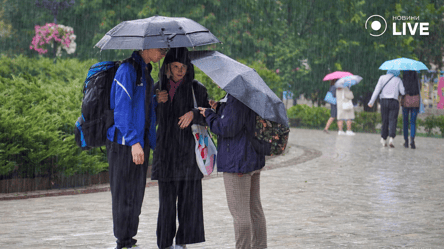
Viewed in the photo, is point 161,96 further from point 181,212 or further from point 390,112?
point 390,112

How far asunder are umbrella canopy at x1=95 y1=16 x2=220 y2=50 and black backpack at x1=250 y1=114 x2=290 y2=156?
80 centimetres

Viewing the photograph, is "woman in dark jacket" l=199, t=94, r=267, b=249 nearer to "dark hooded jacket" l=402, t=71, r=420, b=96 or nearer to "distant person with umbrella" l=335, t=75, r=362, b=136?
"dark hooded jacket" l=402, t=71, r=420, b=96

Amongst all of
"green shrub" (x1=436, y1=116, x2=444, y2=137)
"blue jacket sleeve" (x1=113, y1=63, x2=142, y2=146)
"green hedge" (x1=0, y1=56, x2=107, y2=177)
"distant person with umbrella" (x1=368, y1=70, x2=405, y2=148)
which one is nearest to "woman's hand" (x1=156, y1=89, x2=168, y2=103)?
"blue jacket sleeve" (x1=113, y1=63, x2=142, y2=146)

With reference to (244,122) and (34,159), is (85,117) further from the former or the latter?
(34,159)

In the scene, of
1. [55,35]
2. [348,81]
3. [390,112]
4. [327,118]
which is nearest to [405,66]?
[390,112]

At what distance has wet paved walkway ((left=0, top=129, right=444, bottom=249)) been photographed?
5613 millimetres

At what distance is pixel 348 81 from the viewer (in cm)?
2134

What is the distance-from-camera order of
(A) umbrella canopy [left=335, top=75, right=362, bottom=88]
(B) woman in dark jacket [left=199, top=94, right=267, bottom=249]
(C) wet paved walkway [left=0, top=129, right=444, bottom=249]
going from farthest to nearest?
(A) umbrella canopy [left=335, top=75, right=362, bottom=88] → (C) wet paved walkway [left=0, top=129, right=444, bottom=249] → (B) woman in dark jacket [left=199, top=94, right=267, bottom=249]

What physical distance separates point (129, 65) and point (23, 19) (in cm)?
3165

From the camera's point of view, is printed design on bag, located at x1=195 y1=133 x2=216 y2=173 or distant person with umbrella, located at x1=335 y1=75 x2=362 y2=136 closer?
printed design on bag, located at x1=195 y1=133 x2=216 y2=173

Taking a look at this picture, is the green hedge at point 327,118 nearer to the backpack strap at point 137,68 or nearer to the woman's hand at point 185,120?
the woman's hand at point 185,120

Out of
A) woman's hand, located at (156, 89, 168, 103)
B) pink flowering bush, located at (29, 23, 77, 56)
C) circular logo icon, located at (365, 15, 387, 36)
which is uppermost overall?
circular logo icon, located at (365, 15, 387, 36)

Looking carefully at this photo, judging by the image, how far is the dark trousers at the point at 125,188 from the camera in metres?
4.62

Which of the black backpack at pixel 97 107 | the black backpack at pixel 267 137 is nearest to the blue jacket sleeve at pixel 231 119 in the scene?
the black backpack at pixel 267 137
